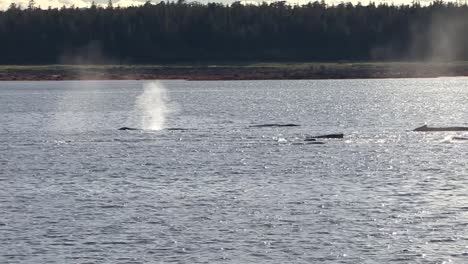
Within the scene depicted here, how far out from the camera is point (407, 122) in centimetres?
14425

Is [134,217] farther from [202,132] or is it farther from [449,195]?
[202,132]

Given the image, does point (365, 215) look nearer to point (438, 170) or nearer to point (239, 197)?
point (239, 197)

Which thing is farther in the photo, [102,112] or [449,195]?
[102,112]

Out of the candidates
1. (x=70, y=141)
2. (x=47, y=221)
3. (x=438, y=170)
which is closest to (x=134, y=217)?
(x=47, y=221)

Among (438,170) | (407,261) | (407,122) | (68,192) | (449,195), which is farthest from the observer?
(407,122)

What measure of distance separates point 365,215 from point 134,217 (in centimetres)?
1248

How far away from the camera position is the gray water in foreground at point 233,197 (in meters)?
50.7

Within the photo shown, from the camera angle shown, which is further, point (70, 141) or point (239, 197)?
point (70, 141)

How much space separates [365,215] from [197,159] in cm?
3364

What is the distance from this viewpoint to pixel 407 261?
47.7 metres

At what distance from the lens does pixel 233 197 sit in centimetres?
6731

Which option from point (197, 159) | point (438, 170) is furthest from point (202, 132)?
point (438, 170)

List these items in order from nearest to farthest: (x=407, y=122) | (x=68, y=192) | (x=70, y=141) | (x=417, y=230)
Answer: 1. (x=417, y=230)
2. (x=68, y=192)
3. (x=70, y=141)
4. (x=407, y=122)

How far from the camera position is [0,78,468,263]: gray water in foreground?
166 ft
